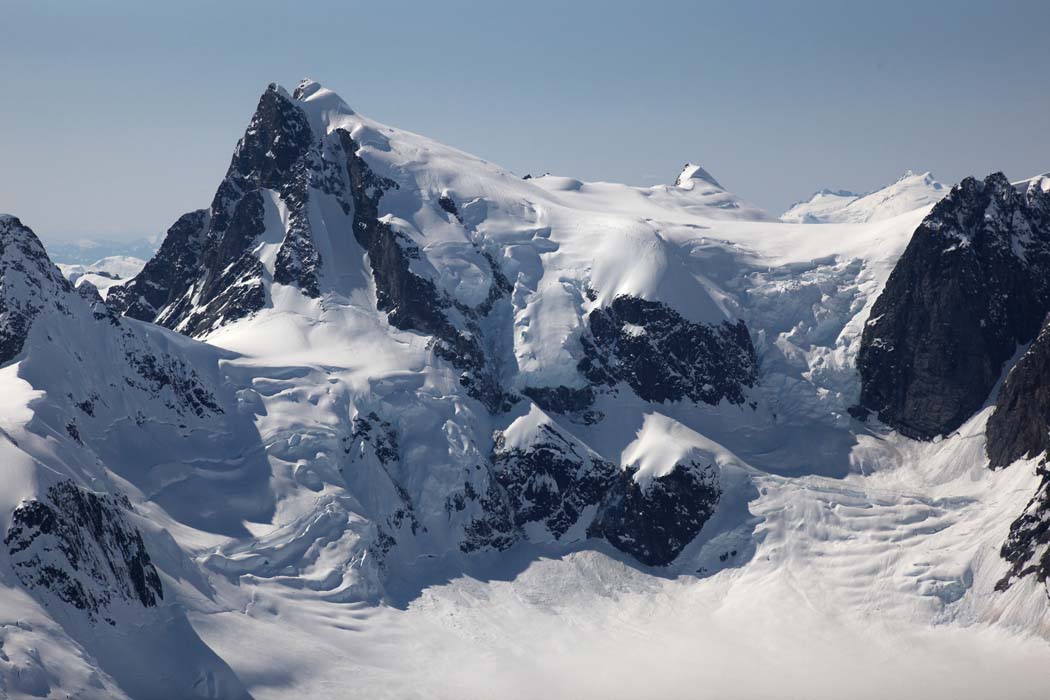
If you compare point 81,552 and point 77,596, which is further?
point 81,552

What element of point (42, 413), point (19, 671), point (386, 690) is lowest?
point (386, 690)

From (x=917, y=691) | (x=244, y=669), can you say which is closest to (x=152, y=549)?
(x=244, y=669)

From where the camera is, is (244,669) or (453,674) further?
(453,674)

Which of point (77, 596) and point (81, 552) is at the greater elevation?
point (81, 552)

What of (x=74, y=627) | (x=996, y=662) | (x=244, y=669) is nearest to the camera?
(x=74, y=627)

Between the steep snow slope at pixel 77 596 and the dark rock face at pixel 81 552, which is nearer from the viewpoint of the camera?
the steep snow slope at pixel 77 596

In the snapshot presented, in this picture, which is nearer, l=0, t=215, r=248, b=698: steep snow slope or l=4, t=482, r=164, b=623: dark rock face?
l=0, t=215, r=248, b=698: steep snow slope

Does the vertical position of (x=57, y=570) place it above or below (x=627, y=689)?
above

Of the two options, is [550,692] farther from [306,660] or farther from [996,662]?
[996,662]
